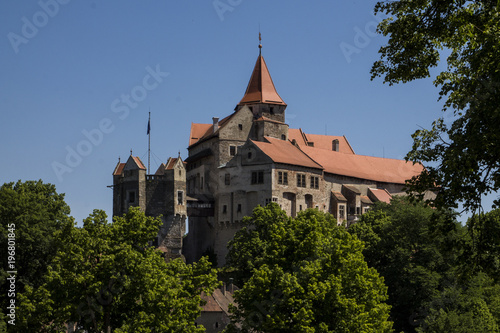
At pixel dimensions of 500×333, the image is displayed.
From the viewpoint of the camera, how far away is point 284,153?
9481 cm

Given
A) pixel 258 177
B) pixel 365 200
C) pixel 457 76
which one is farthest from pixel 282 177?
pixel 457 76

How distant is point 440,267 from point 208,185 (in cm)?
3775

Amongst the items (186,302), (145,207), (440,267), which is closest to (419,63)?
(186,302)

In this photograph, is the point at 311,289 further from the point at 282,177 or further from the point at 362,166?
the point at 362,166

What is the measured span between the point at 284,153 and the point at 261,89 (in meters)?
13.7

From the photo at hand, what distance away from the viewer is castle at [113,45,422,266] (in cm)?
8950

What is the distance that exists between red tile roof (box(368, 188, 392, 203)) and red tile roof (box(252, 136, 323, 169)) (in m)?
10.2

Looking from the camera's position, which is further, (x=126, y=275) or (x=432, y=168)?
(x=126, y=275)

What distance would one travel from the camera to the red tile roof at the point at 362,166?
10312cm

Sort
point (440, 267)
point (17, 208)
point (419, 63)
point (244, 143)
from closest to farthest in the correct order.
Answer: point (419, 63) < point (17, 208) < point (440, 267) < point (244, 143)

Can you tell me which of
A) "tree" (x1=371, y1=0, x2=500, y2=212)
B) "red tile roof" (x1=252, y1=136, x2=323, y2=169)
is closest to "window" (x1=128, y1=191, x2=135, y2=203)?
"red tile roof" (x1=252, y1=136, x2=323, y2=169)

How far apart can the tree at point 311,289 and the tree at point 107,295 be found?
4.82 meters

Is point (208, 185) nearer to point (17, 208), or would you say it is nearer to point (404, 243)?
point (404, 243)

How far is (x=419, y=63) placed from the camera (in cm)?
2217
